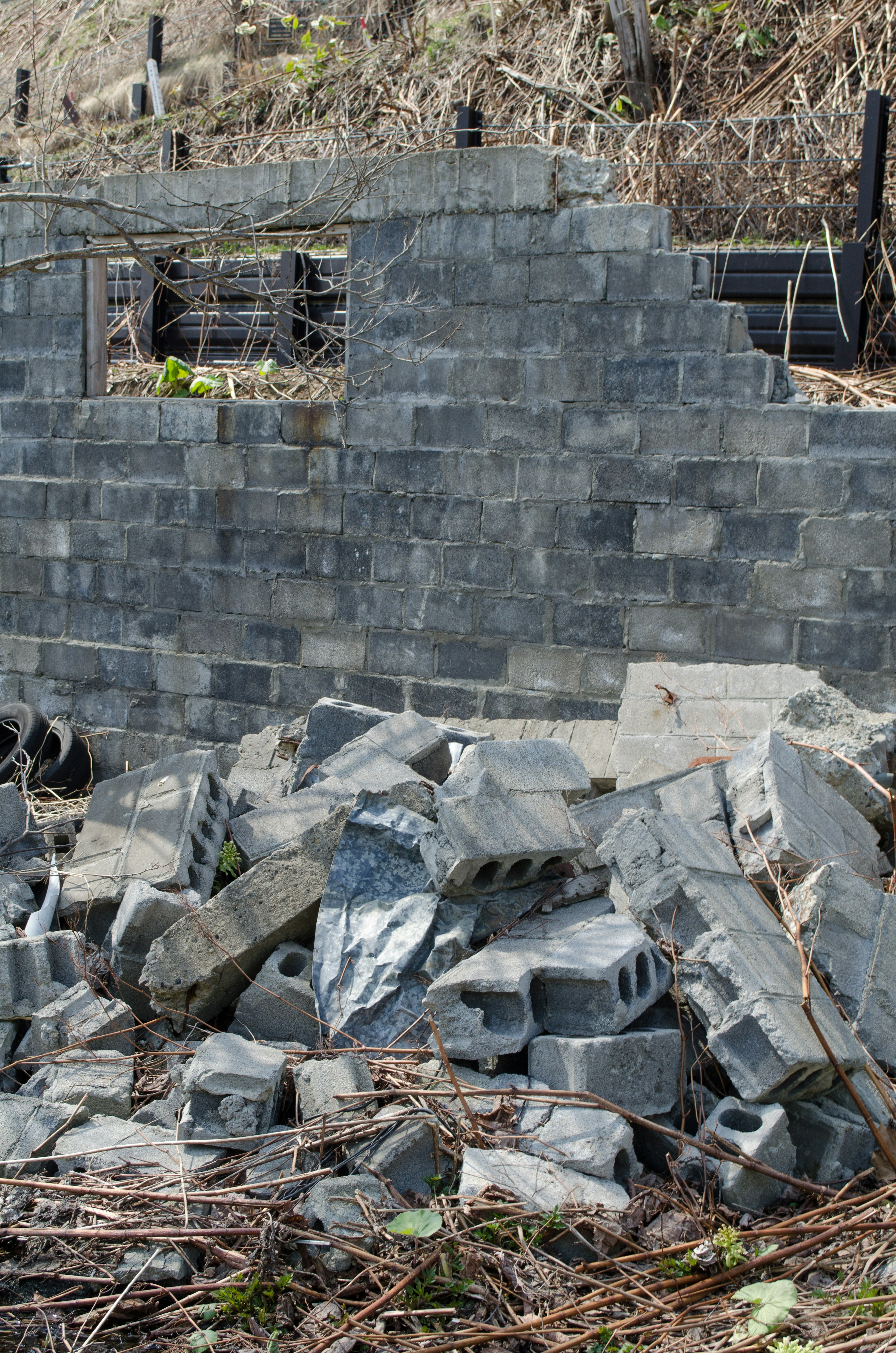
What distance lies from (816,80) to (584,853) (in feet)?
33.8

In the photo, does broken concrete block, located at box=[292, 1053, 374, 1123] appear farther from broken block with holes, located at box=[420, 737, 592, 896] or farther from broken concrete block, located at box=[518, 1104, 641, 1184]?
broken block with holes, located at box=[420, 737, 592, 896]

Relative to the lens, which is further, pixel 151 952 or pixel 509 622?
pixel 509 622

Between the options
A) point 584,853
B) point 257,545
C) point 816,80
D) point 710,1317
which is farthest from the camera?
point 816,80

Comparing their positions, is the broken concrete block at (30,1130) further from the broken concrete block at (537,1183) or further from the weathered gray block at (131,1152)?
the broken concrete block at (537,1183)

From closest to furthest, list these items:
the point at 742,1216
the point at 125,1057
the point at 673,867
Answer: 1. the point at 742,1216
2. the point at 673,867
3. the point at 125,1057

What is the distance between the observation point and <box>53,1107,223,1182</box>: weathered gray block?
3.37 meters

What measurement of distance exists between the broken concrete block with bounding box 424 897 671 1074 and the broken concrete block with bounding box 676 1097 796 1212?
0.40 meters

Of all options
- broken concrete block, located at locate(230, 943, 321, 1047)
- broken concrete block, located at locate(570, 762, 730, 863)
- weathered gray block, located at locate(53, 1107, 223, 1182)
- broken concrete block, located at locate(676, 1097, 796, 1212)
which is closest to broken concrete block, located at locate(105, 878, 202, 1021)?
broken concrete block, located at locate(230, 943, 321, 1047)

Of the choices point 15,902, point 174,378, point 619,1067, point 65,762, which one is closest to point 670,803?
point 619,1067

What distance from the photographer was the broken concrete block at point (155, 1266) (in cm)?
302

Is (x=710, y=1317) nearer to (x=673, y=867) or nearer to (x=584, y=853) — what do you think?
(x=673, y=867)

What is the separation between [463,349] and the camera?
6.09 m

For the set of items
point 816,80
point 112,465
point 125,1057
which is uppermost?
point 816,80

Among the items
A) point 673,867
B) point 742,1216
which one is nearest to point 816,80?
point 673,867
